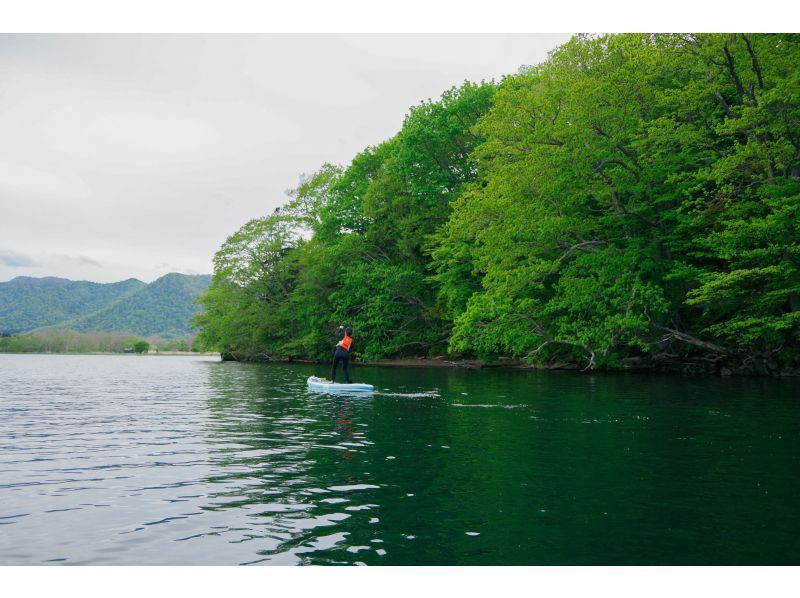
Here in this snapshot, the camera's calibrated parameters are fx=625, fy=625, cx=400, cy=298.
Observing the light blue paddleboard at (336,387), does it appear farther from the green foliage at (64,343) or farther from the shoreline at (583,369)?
the green foliage at (64,343)

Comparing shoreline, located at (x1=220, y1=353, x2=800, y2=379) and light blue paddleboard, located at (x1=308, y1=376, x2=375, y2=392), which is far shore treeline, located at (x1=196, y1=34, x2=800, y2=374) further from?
light blue paddleboard, located at (x1=308, y1=376, x2=375, y2=392)

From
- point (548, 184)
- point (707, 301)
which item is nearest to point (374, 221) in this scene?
point (548, 184)

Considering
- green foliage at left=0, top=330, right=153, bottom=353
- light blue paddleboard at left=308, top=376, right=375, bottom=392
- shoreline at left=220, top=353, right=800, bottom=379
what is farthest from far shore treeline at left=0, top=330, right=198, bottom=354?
light blue paddleboard at left=308, top=376, right=375, bottom=392

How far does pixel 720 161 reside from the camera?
2764cm

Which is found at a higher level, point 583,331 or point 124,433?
point 583,331

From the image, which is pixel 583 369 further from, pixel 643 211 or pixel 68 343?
pixel 68 343

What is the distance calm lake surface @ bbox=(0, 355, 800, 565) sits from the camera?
6496 millimetres

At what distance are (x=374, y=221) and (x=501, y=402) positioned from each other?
40.6 meters

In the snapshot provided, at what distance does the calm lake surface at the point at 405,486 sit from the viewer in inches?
256

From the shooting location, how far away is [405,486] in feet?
30.3

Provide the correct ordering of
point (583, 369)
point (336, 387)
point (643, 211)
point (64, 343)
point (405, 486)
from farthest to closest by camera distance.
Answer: point (64, 343) < point (583, 369) < point (643, 211) < point (336, 387) < point (405, 486)

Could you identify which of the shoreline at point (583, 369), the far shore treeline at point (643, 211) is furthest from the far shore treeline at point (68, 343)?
the far shore treeline at point (643, 211)

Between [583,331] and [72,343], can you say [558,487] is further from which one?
[72,343]

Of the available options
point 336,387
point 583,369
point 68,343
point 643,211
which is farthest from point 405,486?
point 68,343
